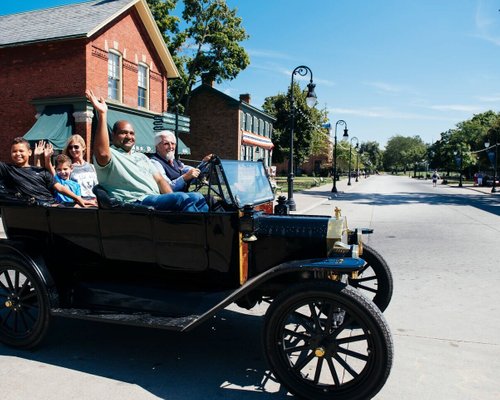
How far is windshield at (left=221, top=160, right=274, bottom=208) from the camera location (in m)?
3.29

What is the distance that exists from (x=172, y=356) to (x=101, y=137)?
1.81m

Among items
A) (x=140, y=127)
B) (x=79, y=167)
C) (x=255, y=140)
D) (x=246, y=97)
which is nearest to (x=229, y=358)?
(x=79, y=167)

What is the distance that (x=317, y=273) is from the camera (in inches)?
114

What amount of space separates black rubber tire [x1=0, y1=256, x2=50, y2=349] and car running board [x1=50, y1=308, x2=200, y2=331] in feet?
0.57

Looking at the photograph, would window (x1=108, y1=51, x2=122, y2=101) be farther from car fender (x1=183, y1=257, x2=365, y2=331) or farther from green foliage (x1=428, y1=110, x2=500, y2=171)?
green foliage (x1=428, y1=110, x2=500, y2=171)

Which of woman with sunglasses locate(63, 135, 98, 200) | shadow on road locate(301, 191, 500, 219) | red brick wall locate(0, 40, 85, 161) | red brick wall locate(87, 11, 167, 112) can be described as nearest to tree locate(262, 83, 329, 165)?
shadow on road locate(301, 191, 500, 219)

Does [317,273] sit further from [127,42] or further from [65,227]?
[127,42]

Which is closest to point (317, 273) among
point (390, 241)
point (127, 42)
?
point (390, 241)

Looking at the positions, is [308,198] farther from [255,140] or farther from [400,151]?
[400,151]

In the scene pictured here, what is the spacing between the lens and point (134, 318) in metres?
2.98

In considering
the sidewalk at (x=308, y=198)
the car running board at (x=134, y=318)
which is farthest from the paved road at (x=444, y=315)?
the sidewalk at (x=308, y=198)

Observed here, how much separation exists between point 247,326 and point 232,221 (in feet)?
4.92

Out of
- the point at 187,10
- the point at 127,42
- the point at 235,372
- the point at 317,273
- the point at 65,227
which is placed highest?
the point at 187,10

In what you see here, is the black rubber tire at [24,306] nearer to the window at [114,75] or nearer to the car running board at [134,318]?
the car running board at [134,318]
